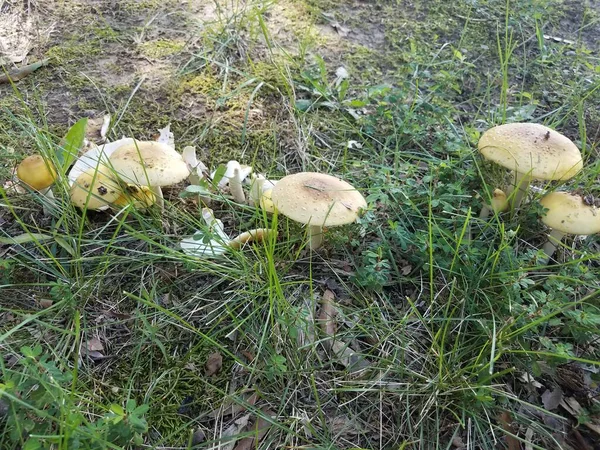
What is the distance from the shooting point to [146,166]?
2.15 metres

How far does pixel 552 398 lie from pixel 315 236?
1289 mm

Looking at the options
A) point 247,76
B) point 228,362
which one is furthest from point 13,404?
point 247,76

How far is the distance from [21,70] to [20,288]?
189 centimetres

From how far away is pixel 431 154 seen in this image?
2965 millimetres

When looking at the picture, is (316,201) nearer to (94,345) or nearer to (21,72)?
(94,345)

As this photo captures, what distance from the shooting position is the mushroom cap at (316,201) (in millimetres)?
2012

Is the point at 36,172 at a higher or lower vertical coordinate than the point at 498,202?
higher

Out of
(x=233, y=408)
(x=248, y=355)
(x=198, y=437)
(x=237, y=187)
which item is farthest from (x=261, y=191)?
(x=198, y=437)

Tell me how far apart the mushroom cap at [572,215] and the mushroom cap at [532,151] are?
0.12 meters

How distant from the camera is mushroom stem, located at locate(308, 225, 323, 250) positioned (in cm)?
223

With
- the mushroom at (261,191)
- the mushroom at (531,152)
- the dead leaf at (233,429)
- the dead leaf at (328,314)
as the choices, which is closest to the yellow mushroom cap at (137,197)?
the mushroom at (261,191)

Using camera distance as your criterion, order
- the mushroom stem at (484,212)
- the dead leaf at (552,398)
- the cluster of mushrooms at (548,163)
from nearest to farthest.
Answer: the dead leaf at (552,398), the cluster of mushrooms at (548,163), the mushroom stem at (484,212)

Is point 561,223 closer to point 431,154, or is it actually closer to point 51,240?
point 431,154

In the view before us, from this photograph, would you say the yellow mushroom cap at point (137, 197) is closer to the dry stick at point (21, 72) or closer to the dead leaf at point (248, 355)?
the dead leaf at point (248, 355)
